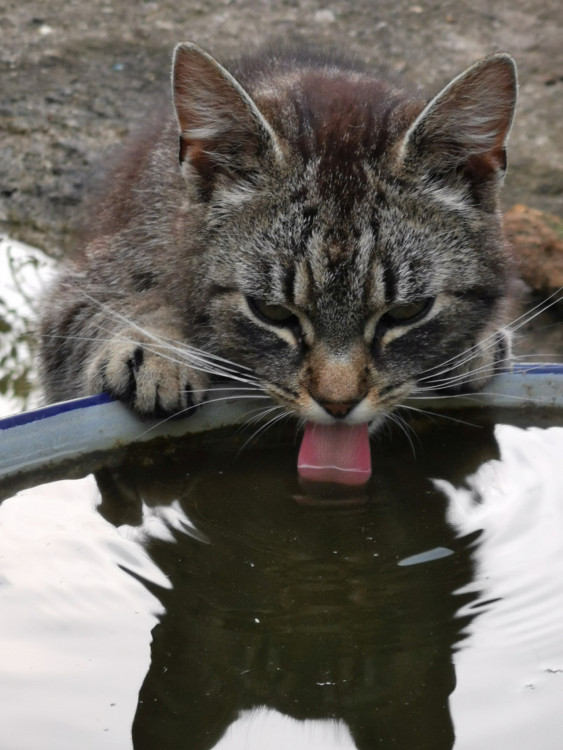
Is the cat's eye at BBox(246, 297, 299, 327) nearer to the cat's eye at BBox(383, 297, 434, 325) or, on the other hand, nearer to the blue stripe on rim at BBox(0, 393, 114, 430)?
the cat's eye at BBox(383, 297, 434, 325)

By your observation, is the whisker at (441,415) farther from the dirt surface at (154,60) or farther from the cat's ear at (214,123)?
the dirt surface at (154,60)

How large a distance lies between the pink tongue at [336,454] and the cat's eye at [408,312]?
328 mm

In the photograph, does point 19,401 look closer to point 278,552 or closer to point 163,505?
point 163,505

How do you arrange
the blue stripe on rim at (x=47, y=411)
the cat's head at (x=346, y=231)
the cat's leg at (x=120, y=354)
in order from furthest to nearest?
the cat's leg at (x=120, y=354), the cat's head at (x=346, y=231), the blue stripe on rim at (x=47, y=411)

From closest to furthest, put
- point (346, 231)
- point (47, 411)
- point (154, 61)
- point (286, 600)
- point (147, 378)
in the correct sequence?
point (286, 600) < point (47, 411) < point (346, 231) < point (147, 378) < point (154, 61)

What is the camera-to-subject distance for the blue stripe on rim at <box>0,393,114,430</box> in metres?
3.13

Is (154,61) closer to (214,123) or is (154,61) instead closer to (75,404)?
(214,123)

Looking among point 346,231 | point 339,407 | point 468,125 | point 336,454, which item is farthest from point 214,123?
point 336,454

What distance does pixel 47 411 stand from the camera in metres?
3.20

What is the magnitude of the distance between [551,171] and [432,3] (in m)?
2.14

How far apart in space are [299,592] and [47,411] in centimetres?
88

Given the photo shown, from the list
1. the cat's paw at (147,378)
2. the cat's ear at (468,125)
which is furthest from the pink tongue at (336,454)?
the cat's ear at (468,125)

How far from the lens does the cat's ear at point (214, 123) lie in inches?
130

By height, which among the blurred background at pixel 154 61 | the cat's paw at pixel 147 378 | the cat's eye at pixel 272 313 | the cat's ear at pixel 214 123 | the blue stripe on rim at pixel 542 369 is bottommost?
the blurred background at pixel 154 61
